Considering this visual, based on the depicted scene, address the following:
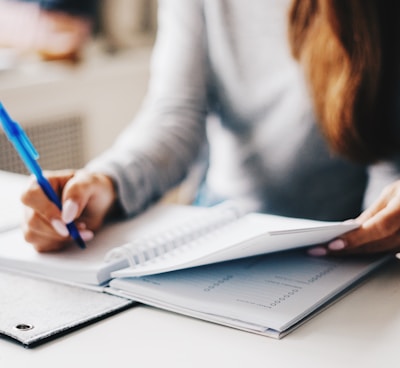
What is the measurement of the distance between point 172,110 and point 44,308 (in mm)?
535

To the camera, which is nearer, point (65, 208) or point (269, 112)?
point (65, 208)

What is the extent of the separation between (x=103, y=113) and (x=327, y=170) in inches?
56.5

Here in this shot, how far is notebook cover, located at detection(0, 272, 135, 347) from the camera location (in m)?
0.62

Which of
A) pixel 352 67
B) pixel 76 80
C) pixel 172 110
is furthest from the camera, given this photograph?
pixel 76 80

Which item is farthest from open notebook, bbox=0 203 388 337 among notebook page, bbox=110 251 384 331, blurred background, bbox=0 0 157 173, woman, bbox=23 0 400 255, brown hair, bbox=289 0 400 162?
blurred background, bbox=0 0 157 173

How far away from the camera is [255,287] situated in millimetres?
702

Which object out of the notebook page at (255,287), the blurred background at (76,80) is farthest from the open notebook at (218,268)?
the blurred background at (76,80)

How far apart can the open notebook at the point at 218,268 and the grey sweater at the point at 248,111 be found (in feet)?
1.03

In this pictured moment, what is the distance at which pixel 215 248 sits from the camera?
2.35 feet

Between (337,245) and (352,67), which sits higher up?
(352,67)

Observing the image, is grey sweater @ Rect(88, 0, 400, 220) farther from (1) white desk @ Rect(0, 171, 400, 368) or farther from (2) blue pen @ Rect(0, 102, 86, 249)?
(1) white desk @ Rect(0, 171, 400, 368)

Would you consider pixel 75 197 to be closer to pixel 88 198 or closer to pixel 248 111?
pixel 88 198

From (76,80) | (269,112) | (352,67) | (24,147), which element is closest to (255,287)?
(24,147)

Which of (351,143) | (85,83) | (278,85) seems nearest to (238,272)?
(351,143)
